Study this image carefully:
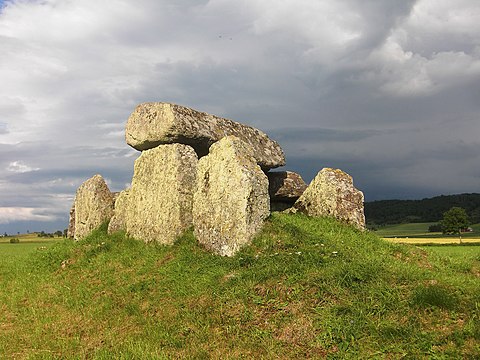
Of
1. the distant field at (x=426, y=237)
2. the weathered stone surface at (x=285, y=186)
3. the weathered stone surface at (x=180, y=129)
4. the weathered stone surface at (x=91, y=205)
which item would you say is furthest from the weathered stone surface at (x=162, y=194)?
the distant field at (x=426, y=237)

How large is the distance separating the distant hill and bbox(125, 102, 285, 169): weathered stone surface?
402 feet

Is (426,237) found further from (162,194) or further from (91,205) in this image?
(162,194)

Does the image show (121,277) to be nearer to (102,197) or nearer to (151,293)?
(151,293)

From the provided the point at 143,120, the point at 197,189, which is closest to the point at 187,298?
the point at 197,189

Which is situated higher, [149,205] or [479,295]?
[149,205]

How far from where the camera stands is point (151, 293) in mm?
14258

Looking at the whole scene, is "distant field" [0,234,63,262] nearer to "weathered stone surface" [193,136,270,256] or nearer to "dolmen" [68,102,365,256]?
"dolmen" [68,102,365,256]

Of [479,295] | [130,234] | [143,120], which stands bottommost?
[479,295]

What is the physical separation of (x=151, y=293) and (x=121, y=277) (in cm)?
261

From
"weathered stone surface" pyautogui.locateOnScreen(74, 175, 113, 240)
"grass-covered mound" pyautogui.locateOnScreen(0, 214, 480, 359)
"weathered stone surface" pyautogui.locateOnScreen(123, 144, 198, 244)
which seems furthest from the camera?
"weathered stone surface" pyautogui.locateOnScreen(74, 175, 113, 240)

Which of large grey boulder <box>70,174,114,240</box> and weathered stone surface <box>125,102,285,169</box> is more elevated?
weathered stone surface <box>125,102,285,169</box>

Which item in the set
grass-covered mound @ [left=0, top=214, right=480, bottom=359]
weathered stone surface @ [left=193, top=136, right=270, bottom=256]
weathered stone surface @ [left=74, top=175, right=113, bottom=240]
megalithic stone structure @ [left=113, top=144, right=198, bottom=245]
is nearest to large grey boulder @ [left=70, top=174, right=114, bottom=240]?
weathered stone surface @ [left=74, top=175, right=113, bottom=240]

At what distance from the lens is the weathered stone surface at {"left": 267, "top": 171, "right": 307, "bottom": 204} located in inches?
1005

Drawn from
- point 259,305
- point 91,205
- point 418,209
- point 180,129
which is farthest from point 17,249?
point 418,209
